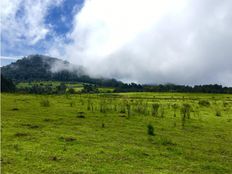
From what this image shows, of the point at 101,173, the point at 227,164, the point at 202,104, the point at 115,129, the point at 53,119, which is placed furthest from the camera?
the point at 202,104

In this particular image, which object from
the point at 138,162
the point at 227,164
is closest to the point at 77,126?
the point at 138,162

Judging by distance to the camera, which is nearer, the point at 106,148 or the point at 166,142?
the point at 106,148

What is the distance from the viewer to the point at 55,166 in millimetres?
14719

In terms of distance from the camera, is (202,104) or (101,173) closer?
(101,173)

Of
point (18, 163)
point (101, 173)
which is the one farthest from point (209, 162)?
point (18, 163)

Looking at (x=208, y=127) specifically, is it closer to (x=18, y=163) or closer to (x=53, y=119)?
(x=53, y=119)

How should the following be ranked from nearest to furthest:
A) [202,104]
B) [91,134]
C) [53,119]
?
[91,134] → [53,119] → [202,104]

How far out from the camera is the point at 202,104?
2530 inches

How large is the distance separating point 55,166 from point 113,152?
14.7 feet

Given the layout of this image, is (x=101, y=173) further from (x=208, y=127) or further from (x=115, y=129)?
(x=208, y=127)

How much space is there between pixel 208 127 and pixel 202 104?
32511 millimetres

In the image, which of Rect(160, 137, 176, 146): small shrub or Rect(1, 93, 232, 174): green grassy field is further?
Rect(160, 137, 176, 146): small shrub

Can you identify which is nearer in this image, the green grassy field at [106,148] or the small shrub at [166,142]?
the green grassy field at [106,148]

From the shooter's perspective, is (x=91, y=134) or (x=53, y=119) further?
(x=53, y=119)
